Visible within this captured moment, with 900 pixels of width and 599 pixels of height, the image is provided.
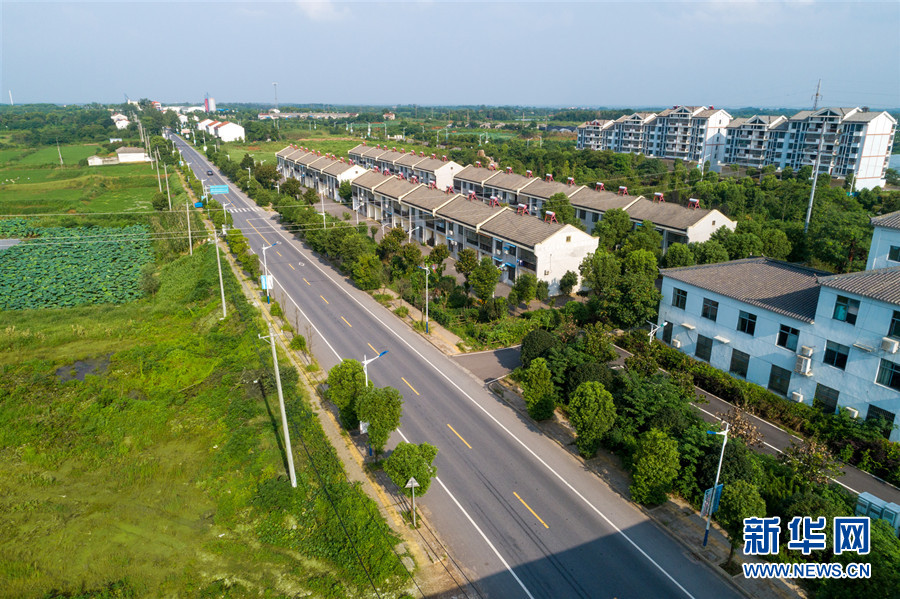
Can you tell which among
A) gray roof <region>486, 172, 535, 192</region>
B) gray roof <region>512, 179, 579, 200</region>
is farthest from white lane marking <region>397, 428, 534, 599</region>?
gray roof <region>486, 172, 535, 192</region>

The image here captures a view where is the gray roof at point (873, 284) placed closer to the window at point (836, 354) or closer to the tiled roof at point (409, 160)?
the window at point (836, 354)

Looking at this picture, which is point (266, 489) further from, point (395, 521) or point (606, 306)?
point (606, 306)

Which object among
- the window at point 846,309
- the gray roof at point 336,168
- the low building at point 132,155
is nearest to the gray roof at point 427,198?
the gray roof at point 336,168

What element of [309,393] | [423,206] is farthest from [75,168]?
[309,393]

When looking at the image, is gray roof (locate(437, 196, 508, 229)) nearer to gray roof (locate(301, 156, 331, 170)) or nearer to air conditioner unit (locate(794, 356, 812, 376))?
air conditioner unit (locate(794, 356, 812, 376))

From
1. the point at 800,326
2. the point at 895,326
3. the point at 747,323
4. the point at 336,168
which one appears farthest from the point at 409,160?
the point at 895,326
